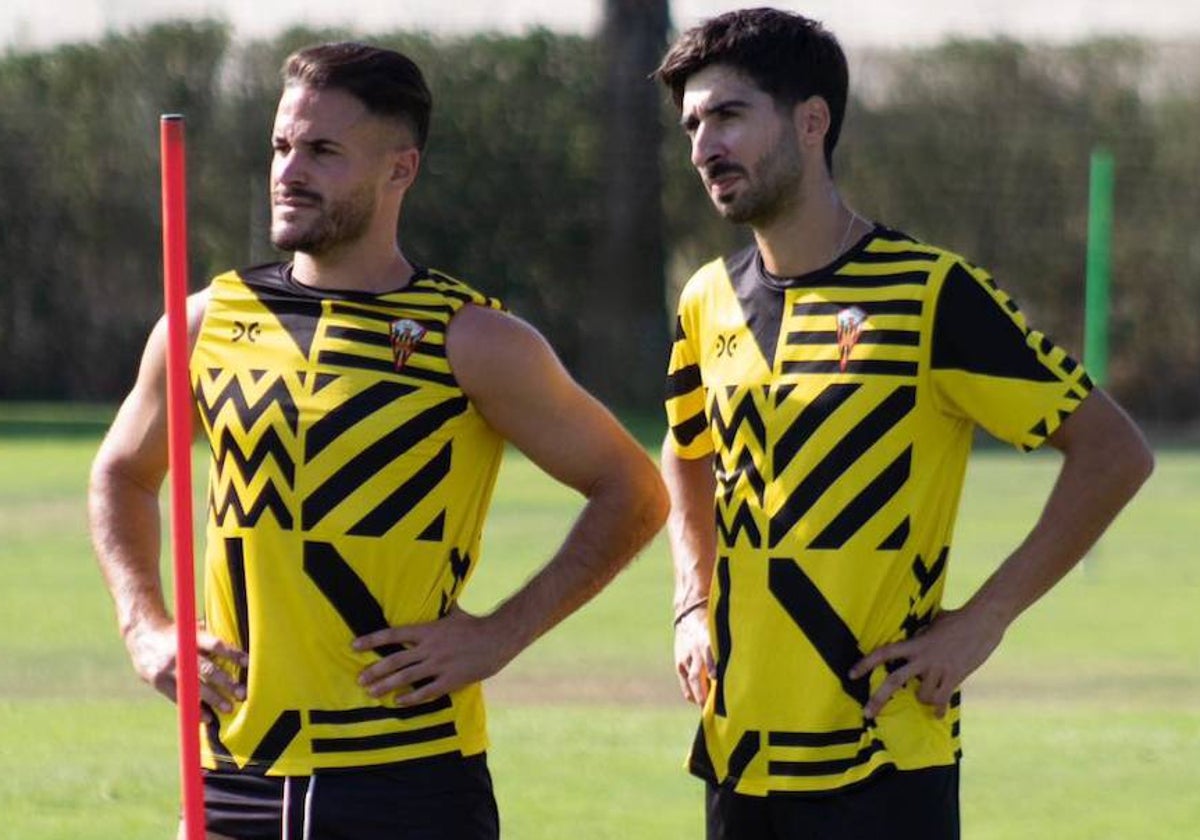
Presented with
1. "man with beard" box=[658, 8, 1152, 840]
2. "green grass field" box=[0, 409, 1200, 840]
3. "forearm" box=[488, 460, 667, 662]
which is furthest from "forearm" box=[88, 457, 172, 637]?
"green grass field" box=[0, 409, 1200, 840]

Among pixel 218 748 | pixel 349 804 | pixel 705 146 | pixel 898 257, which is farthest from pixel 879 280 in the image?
pixel 218 748

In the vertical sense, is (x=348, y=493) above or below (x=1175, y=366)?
above

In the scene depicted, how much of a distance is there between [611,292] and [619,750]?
23.2 metres

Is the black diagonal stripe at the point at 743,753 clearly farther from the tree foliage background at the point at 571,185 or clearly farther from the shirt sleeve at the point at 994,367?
the tree foliage background at the point at 571,185

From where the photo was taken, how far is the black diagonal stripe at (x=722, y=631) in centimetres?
470

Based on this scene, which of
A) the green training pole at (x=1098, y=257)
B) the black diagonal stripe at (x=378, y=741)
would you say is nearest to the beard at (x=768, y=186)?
the black diagonal stripe at (x=378, y=741)

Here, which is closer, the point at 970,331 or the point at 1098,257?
the point at 970,331

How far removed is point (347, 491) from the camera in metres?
4.63

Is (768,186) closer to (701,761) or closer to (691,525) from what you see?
(691,525)

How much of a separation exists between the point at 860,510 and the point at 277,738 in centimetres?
112

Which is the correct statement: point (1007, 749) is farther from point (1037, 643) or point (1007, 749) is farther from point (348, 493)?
point (348, 493)

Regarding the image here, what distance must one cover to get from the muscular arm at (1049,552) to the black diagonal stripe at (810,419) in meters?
0.39

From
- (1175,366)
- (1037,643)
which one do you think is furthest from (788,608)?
(1175,366)

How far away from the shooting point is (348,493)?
4633mm
